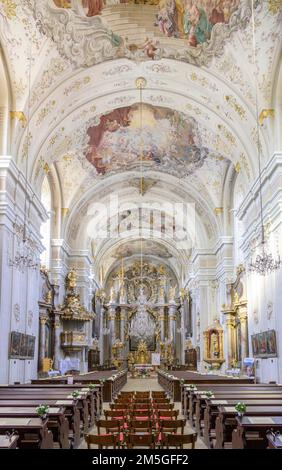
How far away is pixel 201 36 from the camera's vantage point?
15.6 metres

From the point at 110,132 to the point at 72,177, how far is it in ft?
10.7

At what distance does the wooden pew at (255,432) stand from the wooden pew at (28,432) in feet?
7.25

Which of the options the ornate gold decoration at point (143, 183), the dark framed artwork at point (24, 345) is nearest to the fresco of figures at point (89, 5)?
the dark framed artwork at point (24, 345)

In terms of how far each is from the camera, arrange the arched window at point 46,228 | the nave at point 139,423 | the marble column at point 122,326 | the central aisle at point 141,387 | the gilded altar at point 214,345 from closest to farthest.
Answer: the nave at point 139,423 < the central aisle at point 141,387 < the arched window at point 46,228 < the gilded altar at point 214,345 < the marble column at point 122,326

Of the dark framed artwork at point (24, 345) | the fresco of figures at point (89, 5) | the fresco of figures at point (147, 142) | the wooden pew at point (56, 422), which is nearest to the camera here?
the wooden pew at point (56, 422)

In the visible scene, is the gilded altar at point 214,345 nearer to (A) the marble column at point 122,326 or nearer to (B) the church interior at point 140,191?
(B) the church interior at point 140,191

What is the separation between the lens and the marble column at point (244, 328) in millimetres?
20703

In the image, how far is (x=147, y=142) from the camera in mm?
23422

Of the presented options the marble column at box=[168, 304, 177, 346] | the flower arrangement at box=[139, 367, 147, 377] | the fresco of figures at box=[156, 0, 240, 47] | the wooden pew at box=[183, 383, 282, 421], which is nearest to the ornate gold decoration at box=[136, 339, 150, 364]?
the marble column at box=[168, 304, 177, 346]

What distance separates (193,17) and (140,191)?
44.8 feet

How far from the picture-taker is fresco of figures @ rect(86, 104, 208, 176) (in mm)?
21344

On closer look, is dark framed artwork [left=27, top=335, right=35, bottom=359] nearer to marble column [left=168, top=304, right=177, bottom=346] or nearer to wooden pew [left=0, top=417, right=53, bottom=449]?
wooden pew [left=0, top=417, right=53, bottom=449]
